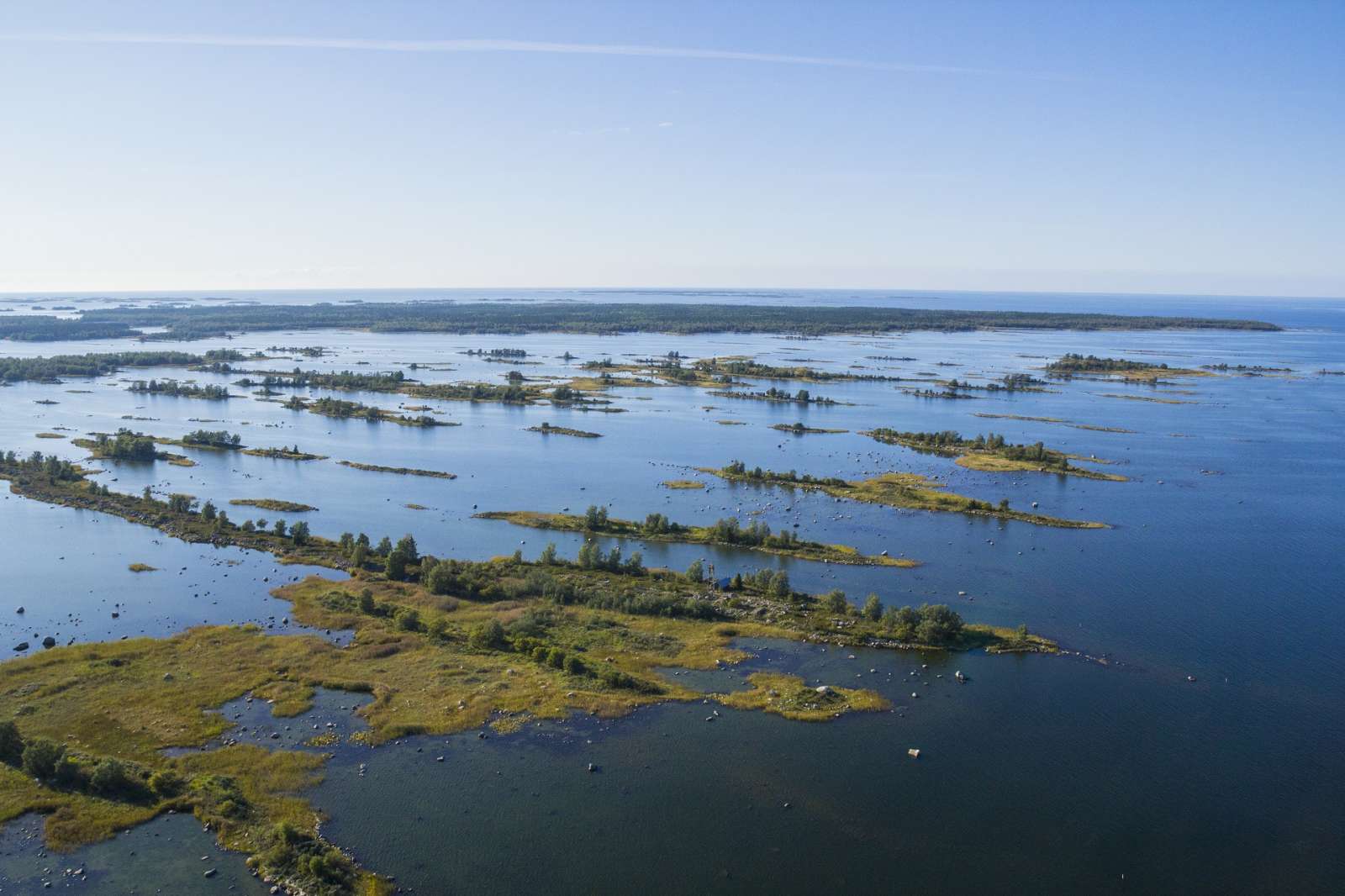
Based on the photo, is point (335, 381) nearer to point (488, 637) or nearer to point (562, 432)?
point (562, 432)

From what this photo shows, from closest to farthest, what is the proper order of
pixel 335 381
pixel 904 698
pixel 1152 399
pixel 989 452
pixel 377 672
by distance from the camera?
1. pixel 904 698
2. pixel 377 672
3. pixel 989 452
4. pixel 1152 399
5. pixel 335 381

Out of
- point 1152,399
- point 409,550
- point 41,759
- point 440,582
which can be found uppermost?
point 1152,399

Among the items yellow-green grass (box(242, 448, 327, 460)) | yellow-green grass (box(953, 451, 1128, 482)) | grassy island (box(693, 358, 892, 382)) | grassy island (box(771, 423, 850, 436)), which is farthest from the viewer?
grassy island (box(693, 358, 892, 382))

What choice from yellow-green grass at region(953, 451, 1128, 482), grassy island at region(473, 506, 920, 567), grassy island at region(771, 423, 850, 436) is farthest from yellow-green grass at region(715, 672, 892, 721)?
grassy island at region(771, 423, 850, 436)

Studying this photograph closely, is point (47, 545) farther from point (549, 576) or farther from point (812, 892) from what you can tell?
point (812, 892)

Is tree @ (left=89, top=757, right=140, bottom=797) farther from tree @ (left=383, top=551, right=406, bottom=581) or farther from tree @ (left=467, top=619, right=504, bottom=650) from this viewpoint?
tree @ (left=383, top=551, right=406, bottom=581)

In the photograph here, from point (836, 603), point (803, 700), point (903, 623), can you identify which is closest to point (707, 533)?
point (836, 603)

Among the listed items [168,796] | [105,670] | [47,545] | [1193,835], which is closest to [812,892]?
[1193,835]

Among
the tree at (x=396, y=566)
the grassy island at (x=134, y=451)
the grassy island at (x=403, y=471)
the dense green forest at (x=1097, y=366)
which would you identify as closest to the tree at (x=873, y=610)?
the tree at (x=396, y=566)
